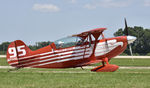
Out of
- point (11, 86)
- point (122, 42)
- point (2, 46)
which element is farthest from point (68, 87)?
point (2, 46)

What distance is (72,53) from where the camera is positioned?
18.2 meters

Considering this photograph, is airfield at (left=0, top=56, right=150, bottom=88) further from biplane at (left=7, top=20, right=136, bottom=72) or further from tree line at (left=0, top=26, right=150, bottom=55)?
tree line at (left=0, top=26, right=150, bottom=55)

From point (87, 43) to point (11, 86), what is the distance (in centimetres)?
815

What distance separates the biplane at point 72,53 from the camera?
17.8 meters

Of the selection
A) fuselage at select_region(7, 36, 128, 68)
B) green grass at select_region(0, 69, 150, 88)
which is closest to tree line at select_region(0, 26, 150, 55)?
fuselage at select_region(7, 36, 128, 68)

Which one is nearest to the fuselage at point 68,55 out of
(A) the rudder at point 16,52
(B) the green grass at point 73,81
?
(A) the rudder at point 16,52

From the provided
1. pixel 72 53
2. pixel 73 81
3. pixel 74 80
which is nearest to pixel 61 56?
pixel 72 53

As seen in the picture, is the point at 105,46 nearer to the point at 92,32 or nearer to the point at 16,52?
the point at 92,32

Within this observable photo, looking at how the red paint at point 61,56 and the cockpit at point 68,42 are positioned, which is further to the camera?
the cockpit at point 68,42

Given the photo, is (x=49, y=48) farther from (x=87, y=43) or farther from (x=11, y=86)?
(x=11, y=86)

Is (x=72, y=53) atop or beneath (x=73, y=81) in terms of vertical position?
atop

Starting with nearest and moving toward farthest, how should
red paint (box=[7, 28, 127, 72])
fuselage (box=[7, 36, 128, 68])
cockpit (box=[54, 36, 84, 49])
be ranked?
red paint (box=[7, 28, 127, 72]) < fuselage (box=[7, 36, 128, 68]) < cockpit (box=[54, 36, 84, 49])

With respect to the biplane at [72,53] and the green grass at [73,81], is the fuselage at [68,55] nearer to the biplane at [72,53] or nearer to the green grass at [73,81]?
the biplane at [72,53]

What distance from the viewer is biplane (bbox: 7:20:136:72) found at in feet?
58.3
